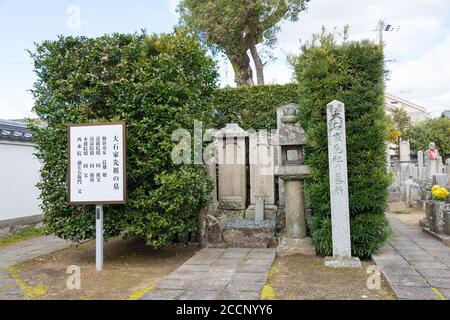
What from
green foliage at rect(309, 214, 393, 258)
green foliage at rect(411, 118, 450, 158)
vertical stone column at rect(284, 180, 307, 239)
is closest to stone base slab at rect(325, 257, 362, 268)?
green foliage at rect(309, 214, 393, 258)

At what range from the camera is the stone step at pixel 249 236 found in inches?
262

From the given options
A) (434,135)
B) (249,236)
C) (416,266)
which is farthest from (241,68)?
(434,135)

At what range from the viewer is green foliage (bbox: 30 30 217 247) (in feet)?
19.0

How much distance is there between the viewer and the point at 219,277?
16.1 feet

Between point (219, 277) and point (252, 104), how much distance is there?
6648 millimetres

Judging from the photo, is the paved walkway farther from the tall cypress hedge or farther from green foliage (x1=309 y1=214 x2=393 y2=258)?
the tall cypress hedge

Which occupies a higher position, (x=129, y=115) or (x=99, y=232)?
(x=129, y=115)

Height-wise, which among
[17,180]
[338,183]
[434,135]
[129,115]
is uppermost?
[434,135]

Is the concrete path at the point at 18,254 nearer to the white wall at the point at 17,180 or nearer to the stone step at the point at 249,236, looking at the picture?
the white wall at the point at 17,180

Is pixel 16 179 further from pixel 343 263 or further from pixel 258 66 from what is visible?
pixel 258 66

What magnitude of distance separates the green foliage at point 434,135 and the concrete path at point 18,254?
30209mm

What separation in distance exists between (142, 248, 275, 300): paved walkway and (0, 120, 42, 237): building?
4962mm

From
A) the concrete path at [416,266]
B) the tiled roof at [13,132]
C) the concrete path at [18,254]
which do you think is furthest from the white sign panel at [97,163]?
the tiled roof at [13,132]

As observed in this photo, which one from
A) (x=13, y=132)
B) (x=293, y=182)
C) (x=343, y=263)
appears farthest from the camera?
(x=13, y=132)
